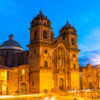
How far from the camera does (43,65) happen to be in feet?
172

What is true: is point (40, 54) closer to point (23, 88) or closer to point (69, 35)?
point (23, 88)


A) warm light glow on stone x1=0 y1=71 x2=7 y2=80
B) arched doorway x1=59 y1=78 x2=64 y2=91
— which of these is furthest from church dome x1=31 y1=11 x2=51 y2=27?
arched doorway x1=59 y1=78 x2=64 y2=91

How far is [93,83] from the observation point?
6862 cm

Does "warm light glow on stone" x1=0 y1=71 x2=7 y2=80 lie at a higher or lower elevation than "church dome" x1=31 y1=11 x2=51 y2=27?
lower

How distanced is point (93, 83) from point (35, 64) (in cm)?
2642

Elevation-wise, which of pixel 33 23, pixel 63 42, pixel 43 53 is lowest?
pixel 43 53

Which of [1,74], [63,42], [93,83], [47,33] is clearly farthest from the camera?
[93,83]

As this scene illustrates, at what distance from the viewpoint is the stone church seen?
→ 4897 cm

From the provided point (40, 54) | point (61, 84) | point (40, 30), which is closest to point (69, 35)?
point (40, 30)

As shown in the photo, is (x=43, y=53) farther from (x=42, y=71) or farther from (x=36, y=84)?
(x=36, y=84)

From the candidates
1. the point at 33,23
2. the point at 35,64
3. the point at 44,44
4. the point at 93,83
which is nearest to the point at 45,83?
the point at 35,64

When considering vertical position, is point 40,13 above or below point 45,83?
above

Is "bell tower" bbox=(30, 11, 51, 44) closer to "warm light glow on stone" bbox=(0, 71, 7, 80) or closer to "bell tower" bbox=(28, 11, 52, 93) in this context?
"bell tower" bbox=(28, 11, 52, 93)

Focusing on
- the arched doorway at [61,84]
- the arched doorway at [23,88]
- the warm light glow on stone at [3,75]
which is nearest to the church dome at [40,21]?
the warm light glow on stone at [3,75]
